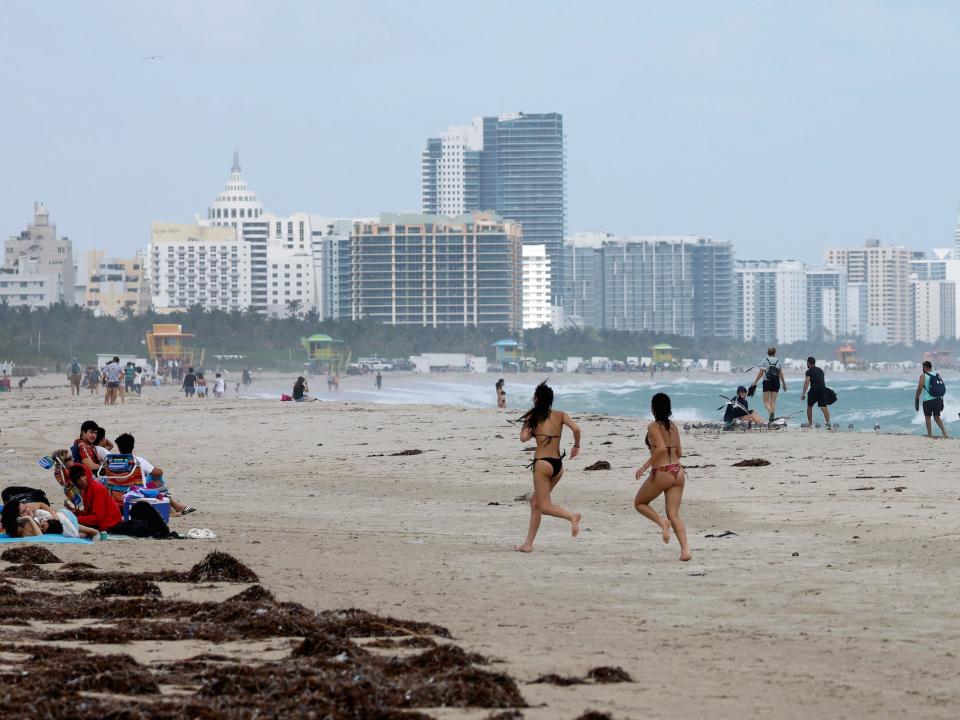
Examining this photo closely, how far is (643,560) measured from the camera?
11391mm

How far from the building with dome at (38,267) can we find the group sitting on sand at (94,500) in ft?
546

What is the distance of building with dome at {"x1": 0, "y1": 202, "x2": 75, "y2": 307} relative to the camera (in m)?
176

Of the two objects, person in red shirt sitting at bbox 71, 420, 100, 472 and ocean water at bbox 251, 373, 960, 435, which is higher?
person in red shirt sitting at bbox 71, 420, 100, 472

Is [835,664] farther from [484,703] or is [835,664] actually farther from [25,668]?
[25,668]

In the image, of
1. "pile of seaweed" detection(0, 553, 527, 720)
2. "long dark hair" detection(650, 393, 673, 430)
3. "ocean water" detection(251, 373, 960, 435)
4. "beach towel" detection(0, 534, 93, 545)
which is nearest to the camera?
"pile of seaweed" detection(0, 553, 527, 720)

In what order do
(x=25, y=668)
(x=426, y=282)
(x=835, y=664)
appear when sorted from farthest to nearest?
1. (x=426, y=282)
2. (x=835, y=664)
3. (x=25, y=668)

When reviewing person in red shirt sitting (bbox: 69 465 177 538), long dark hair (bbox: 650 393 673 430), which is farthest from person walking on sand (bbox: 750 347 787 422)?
person in red shirt sitting (bbox: 69 465 177 538)

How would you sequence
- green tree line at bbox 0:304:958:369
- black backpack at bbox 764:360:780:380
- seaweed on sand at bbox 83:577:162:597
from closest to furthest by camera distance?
seaweed on sand at bbox 83:577:162:597, black backpack at bbox 764:360:780:380, green tree line at bbox 0:304:958:369

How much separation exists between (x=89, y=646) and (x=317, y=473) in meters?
13.4

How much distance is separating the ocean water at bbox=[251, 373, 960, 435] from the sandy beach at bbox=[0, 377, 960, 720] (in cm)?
958

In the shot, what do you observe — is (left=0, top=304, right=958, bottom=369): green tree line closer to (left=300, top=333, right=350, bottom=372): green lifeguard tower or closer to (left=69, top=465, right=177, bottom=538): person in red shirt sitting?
(left=300, top=333, right=350, bottom=372): green lifeguard tower

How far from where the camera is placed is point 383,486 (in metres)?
18.9

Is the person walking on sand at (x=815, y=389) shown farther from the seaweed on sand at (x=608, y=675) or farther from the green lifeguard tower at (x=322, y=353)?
the green lifeguard tower at (x=322, y=353)

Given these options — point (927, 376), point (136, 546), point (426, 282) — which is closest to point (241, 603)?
point (136, 546)
